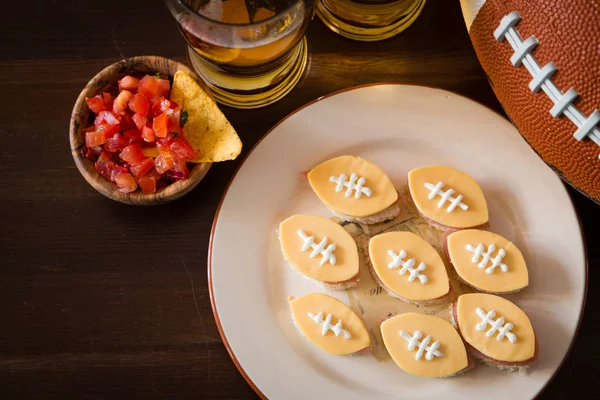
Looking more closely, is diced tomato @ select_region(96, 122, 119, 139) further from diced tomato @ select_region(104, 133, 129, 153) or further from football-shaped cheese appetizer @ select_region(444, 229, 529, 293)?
football-shaped cheese appetizer @ select_region(444, 229, 529, 293)

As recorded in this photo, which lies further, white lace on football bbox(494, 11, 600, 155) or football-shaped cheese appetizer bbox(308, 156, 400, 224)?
football-shaped cheese appetizer bbox(308, 156, 400, 224)

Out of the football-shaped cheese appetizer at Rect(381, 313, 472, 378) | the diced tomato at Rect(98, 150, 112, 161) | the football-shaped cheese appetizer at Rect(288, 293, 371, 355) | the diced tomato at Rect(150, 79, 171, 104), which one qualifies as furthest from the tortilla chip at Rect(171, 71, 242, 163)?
the football-shaped cheese appetizer at Rect(381, 313, 472, 378)

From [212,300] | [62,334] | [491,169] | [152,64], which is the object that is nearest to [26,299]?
[62,334]

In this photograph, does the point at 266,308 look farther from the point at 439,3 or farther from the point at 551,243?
the point at 439,3

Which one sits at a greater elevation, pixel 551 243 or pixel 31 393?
pixel 551 243

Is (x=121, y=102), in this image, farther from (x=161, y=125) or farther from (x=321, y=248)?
(x=321, y=248)
